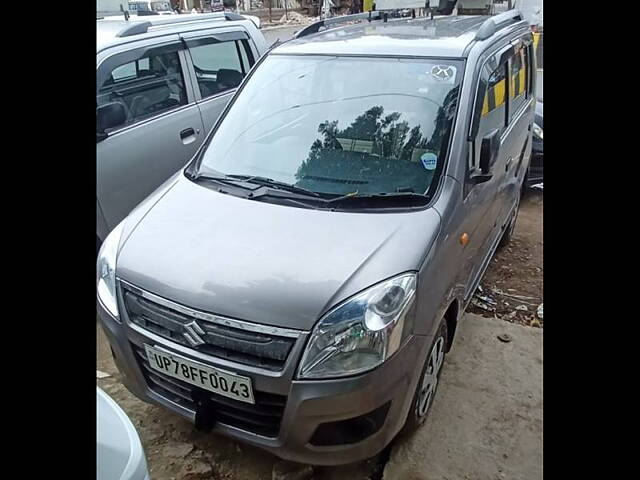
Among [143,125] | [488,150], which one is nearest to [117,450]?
[488,150]

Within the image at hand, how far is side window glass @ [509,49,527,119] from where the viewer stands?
11.5 ft

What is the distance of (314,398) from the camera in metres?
1.84

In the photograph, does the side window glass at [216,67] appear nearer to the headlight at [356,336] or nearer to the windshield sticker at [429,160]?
the windshield sticker at [429,160]

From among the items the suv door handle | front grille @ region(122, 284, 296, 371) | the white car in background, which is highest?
the suv door handle

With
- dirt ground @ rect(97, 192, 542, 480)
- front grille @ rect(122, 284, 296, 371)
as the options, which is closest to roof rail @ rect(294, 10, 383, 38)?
front grille @ rect(122, 284, 296, 371)

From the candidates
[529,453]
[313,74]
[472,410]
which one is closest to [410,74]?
[313,74]

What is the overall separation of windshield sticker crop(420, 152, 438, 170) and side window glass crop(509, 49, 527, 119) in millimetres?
1361

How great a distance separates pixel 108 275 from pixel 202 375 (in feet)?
2.21

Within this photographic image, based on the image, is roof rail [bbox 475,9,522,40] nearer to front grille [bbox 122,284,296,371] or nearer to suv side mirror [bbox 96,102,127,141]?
front grille [bbox 122,284,296,371]

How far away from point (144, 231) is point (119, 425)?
3.35 ft

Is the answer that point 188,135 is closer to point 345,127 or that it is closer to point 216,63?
point 216,63
